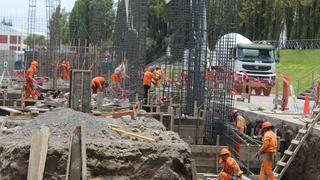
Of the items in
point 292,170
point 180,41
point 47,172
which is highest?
point 180,41

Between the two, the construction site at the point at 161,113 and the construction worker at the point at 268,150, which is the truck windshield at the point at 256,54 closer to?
the construction site at the point at 161,113

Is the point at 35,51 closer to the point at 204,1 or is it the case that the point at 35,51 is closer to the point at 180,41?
the point at 180,41

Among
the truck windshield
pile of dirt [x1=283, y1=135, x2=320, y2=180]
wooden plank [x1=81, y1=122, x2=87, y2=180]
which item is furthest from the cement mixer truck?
wooden plank [x1=81, y1=122, x2=87, y2=180]

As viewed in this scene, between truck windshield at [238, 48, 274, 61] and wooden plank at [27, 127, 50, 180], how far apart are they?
27705 millimetres

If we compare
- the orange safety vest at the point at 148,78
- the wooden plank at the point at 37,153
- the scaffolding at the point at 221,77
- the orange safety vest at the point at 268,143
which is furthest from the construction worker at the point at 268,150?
the orange safety vest at the point at 148,78

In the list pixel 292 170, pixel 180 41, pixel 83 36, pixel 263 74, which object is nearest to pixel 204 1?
pixel 180 41

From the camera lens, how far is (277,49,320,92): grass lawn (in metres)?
43.2

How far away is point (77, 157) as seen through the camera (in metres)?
8.34

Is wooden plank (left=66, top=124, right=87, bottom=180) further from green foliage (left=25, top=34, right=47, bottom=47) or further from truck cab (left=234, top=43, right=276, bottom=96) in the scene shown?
truck cab (left=234, top=43, right=276, bottom=96)

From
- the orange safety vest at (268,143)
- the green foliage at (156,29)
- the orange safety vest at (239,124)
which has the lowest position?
the orange safety vest at (239,124)

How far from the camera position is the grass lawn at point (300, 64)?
4319cm

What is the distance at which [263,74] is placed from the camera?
3506 cm

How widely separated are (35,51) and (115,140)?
25.5m

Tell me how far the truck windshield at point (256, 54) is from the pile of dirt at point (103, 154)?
25.9m
